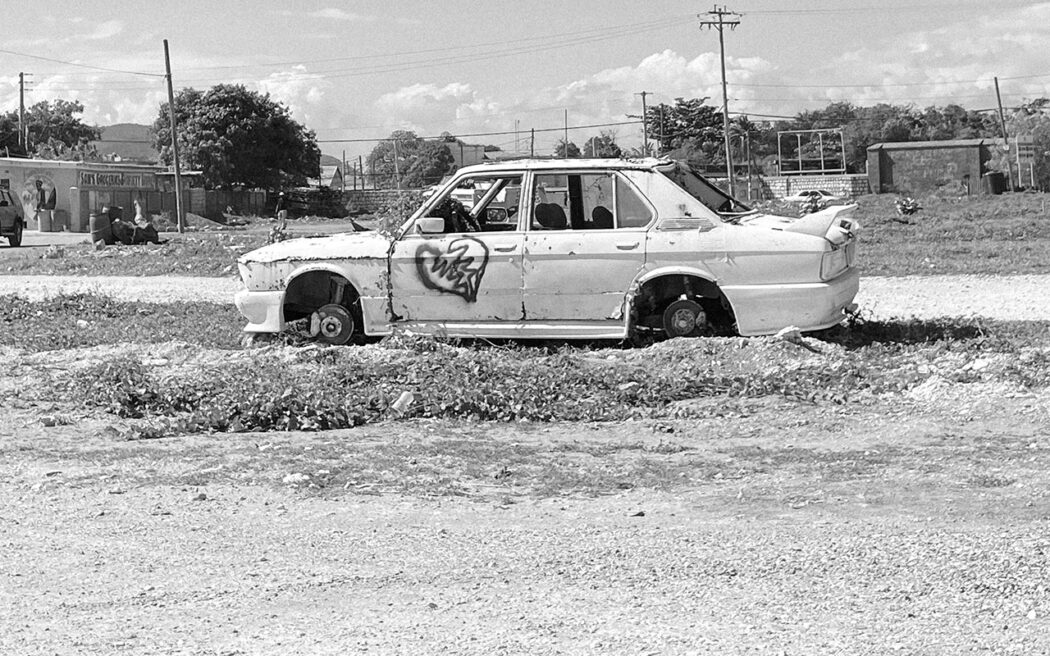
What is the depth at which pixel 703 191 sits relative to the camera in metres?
11.3

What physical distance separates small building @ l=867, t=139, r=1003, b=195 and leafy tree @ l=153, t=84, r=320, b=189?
31.4 meters

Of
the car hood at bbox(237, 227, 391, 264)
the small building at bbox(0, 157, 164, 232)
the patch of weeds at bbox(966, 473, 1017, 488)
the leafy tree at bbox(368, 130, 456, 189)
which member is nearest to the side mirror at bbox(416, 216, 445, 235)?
the car hood at bbox(237, 227, 391, 264)

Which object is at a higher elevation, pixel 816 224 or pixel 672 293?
pixel 816 224

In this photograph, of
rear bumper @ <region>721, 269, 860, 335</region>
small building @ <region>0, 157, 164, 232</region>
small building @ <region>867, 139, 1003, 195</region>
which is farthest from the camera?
small building @ <region>867, 139, 1003, 195</region>

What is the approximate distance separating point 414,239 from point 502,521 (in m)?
5.39

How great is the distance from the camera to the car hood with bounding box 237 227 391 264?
11.2 m

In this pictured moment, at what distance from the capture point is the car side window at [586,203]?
35.7 feet

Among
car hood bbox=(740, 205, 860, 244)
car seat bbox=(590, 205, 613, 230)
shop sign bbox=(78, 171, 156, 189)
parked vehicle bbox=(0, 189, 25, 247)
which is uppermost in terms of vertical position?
shop sign bbox=(78, 171, 156, 189)

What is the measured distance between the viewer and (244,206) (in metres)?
69.9

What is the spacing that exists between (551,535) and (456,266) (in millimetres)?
5469

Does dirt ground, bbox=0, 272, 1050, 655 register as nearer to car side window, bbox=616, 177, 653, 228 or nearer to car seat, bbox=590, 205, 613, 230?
car side window, bbox=616, 177, 653, 228

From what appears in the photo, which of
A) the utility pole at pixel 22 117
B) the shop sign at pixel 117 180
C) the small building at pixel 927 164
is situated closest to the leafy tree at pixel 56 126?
the utility pole at pixel 22 117

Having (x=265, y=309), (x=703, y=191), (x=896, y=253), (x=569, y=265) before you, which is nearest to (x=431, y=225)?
(x=569, y=265)

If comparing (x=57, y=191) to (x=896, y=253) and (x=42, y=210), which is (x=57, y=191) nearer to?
(x=42, y=210)
